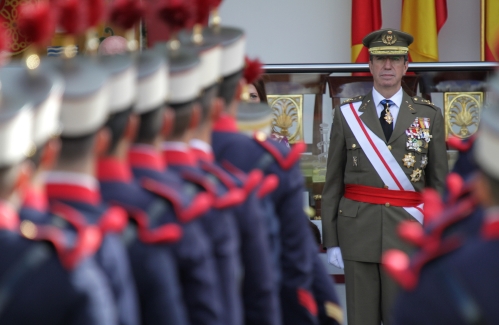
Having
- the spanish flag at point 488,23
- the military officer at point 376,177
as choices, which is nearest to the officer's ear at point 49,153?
the military officer at point 376,177

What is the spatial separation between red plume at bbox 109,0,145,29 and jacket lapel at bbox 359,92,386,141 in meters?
2.62

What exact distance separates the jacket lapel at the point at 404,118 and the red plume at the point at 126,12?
8.65 feet

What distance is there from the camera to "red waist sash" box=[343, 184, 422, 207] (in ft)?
15.2

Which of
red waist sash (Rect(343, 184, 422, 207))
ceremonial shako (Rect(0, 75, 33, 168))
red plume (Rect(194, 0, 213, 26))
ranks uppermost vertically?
red plume (Rect(194, 0, 213, 26))

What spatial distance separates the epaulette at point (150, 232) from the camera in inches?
76.7

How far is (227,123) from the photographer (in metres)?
2.65

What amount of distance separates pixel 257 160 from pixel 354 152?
6.76 ft

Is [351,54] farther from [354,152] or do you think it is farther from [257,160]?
[257,160]

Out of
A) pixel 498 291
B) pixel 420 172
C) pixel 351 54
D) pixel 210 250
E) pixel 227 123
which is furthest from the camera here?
pixel 351 54

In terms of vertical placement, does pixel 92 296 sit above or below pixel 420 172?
above

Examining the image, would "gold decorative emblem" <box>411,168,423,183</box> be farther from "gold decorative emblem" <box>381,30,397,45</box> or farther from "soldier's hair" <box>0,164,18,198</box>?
"soldier's hair" <box>0,164,18,198</box>

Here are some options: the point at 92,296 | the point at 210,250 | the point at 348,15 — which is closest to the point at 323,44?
the point at 348,15

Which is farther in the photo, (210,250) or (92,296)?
(210,250)

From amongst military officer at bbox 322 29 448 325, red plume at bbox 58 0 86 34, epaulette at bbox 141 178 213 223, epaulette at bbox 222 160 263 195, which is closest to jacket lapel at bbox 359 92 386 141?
military officer at bbox 322 29 448 325
